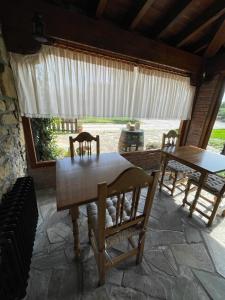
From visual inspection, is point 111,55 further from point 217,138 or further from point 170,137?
point 217,138

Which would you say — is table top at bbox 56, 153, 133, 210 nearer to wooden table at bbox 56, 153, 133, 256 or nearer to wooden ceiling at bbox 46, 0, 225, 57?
wooden table at bbox 56, 153, 133, 256

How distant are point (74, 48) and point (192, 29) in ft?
5.72

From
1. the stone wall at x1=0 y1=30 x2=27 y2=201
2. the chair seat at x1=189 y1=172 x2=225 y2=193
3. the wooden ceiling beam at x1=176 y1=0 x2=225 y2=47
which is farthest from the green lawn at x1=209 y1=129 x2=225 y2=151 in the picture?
the stone wall at x1=0 y1=30 x2=27 y2=201

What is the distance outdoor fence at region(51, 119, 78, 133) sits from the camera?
248cm

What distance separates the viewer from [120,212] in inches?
40.2

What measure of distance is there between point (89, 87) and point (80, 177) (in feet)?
4.63

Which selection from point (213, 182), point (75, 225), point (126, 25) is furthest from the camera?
point (126, 25)

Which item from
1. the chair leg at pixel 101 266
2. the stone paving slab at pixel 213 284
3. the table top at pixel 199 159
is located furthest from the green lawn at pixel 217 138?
the chair leg at pixel 101 266

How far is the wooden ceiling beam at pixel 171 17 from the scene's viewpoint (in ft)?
5.65

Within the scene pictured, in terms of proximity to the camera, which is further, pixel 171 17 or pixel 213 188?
pixel 171 17

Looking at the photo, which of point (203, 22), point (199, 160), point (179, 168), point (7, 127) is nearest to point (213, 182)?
point (199, 160)

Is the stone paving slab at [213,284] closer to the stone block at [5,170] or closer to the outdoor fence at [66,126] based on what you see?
the stone block at [5,170]

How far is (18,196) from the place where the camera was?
1.19m

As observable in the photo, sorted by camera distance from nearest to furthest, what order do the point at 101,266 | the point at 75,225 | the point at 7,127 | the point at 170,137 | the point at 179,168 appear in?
the point at 101,266, the point at 75,225, the point at 7,127, the point at 179,168, the point at 170,137
